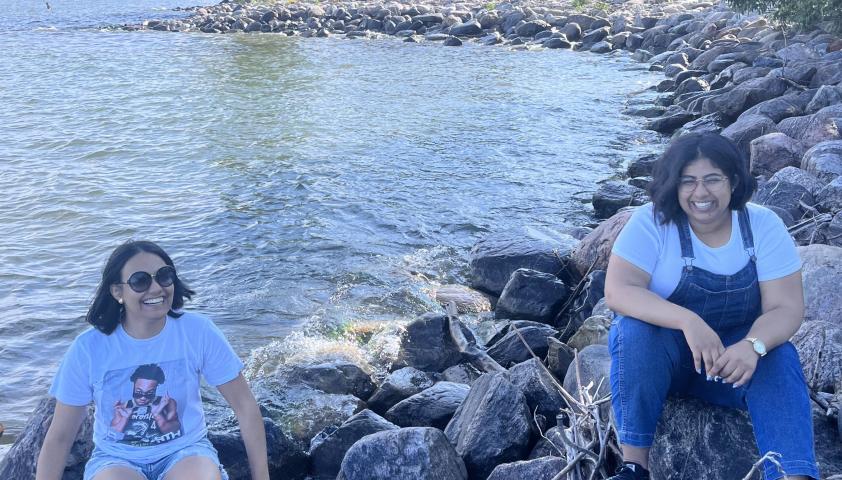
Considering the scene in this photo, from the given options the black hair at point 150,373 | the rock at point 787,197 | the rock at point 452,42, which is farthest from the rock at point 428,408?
the rock at point 452,42

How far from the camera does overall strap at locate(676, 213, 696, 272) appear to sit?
3.99 m

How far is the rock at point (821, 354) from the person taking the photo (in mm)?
4621

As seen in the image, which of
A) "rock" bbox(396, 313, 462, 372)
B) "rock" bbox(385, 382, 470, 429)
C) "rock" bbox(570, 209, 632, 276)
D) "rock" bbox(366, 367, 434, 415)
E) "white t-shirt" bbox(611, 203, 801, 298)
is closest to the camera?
"white t-shirt" bbox(611, 203, 801, 298)

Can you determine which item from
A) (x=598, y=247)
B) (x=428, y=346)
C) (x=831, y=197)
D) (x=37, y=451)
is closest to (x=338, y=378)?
(x=428, y=346)

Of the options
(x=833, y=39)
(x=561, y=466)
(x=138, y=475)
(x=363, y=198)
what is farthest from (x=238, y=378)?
(x=833, y=39)

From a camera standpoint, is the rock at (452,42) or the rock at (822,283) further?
the rock at (452,42)

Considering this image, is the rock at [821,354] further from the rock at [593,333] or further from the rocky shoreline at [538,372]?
the rock at [593,333]

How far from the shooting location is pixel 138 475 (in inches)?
151

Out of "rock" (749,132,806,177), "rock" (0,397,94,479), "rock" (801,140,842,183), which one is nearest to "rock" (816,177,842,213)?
"rock" (801,140,842,183)

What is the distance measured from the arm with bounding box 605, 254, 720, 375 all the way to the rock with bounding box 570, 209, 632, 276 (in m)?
4.38

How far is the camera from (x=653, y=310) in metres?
3.86

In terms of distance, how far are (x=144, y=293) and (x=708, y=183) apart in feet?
8.15

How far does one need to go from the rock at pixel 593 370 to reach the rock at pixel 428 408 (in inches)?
30.8

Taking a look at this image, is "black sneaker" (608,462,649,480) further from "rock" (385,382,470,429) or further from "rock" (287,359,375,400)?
"rock" (287,359,375,400)
